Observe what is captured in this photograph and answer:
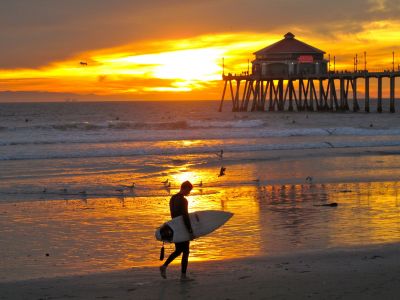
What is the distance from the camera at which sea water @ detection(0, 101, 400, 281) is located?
33.7ft

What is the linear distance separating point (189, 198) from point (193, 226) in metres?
6.82

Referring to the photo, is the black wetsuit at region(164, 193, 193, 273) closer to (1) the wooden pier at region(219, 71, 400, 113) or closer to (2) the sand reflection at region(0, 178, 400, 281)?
(2) the sand reflection at region(0, 178, 400, 281)

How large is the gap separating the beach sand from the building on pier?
6088 cm

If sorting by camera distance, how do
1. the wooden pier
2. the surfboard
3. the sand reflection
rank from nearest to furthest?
the surfboard → the sand reflection → the wooden pier

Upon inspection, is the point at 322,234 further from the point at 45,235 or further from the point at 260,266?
the point at 45,235

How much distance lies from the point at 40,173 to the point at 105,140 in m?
17.9

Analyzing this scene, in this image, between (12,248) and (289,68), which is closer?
(12,248)

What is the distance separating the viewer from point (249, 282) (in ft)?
27.0

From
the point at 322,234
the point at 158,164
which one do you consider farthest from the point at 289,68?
the point at 322,234

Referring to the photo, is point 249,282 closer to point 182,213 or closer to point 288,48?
point 182,213

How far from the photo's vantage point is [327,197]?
15633mm

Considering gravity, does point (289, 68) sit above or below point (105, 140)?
above

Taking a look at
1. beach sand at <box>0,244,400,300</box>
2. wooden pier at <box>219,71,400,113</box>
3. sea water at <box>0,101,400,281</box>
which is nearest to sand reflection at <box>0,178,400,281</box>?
sea water at <box>0,101,400,281</box>

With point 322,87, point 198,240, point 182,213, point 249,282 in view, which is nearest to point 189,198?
point 198,240
